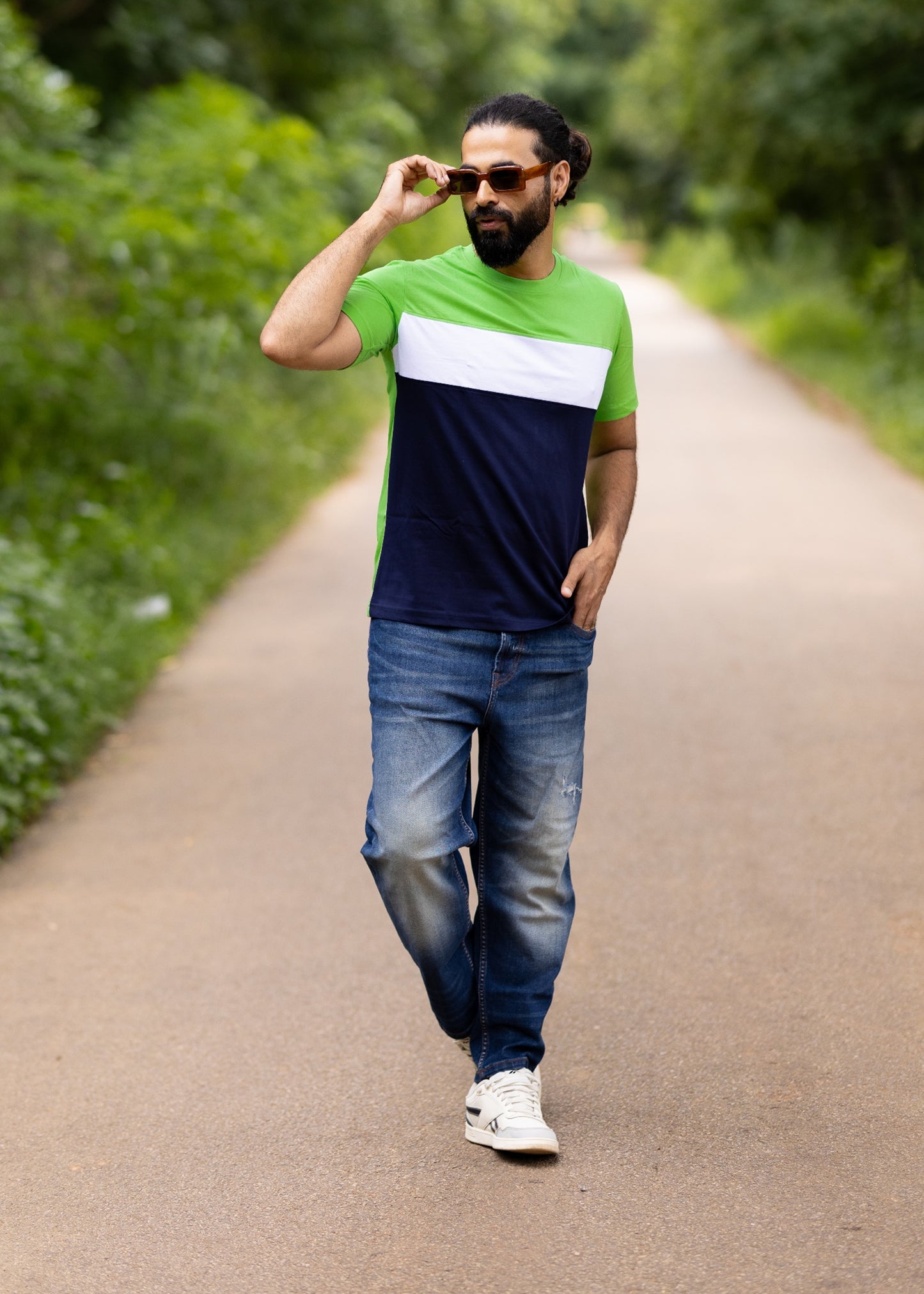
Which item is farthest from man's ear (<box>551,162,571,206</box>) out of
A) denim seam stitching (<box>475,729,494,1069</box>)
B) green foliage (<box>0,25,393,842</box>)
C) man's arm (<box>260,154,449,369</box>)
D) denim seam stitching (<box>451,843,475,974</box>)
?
green foliage (<box>0,25,393,842</box>)

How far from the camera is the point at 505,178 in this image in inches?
121

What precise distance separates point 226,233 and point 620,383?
7950mm

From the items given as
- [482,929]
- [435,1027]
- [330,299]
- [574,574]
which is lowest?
[435,1027]

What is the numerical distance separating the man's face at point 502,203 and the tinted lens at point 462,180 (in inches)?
0.6

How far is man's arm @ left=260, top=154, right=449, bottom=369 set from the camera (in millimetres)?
2982

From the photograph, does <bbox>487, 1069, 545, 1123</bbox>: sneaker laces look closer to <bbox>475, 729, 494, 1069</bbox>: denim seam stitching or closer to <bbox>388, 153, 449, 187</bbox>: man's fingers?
<bbox>475, 729, 494, 1069</bbox>: denim seam stitching

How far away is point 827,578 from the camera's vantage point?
972 centimetres

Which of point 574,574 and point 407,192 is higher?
point 407,192

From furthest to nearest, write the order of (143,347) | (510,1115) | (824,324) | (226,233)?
(824,324), (143,347), (226,233), (510,1115)

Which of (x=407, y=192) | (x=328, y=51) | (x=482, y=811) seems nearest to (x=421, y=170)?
(x=407, y=192)

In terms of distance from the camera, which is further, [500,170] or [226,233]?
[226,233]

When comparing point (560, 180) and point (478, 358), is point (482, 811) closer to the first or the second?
point (478, 358)

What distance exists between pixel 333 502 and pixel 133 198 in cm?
322

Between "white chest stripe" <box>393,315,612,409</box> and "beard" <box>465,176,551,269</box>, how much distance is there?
0.47ft
